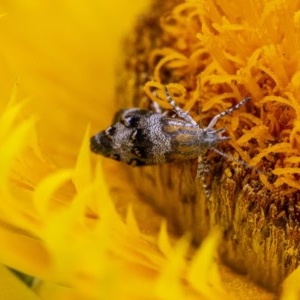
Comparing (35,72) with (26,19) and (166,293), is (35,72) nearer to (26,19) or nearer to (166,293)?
(26,19)

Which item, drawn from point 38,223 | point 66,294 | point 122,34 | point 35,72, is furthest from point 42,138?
point 66,294

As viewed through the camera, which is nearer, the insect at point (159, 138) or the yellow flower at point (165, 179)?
the yellow flower at point (165, 179)

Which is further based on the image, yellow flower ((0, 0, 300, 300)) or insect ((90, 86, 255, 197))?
insect ((90, 86, 255, 197))
